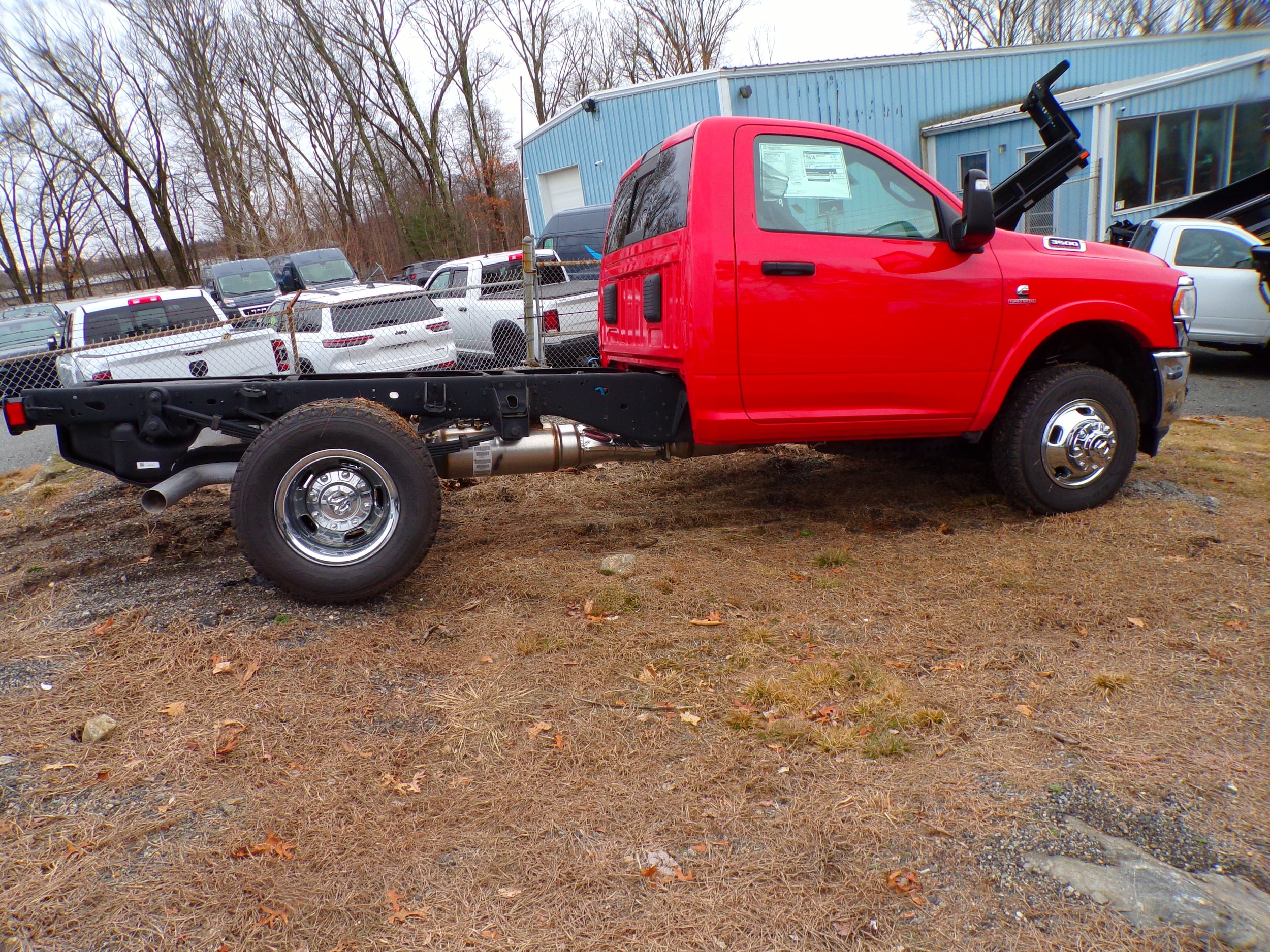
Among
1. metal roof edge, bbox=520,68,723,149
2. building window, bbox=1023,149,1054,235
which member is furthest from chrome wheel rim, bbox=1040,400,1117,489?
building window, bbox=1023,149,1054,235

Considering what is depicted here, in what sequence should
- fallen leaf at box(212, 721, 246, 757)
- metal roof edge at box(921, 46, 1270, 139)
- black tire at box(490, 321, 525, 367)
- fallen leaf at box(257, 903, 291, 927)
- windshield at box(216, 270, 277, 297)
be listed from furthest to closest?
windshield at box(216, 270, 277, 297), metal roof edge at box(921, 46, 1270, 139), black tire at box(490, 321, 525, 367), fallen leaf at box(212, 721, 246, 757), fallen leaf at box(257, 903, 291, 927)

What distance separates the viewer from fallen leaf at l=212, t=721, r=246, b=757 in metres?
3.11

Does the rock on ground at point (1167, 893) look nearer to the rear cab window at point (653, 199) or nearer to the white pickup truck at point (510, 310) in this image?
the rear cab window at point (653, 199)

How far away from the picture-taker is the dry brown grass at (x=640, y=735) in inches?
92.8

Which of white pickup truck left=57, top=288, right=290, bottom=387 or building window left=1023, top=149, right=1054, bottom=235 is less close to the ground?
building window left=1023, top=149, right=1054, bottom=235

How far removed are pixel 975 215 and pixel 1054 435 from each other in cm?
147

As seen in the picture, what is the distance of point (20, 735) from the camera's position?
127 inches

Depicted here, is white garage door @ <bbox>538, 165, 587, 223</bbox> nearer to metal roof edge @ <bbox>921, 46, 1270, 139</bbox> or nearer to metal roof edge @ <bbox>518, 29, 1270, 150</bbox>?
metal roof edge @ <bbox>518, 29, 1270, 150</bbox>

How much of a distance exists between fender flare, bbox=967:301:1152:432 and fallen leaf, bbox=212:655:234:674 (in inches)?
157

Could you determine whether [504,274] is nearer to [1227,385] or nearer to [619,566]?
[619,566]

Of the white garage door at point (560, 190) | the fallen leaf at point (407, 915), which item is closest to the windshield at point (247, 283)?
the white garage door at point (560, 190)

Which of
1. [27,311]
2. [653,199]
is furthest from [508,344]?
[27,311]

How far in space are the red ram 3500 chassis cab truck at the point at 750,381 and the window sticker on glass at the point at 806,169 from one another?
1cm

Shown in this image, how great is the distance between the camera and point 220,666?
12.1ft
